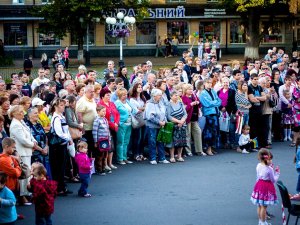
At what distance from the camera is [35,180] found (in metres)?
10.7

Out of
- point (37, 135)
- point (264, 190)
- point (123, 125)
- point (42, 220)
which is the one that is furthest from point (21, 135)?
point (264, 190)

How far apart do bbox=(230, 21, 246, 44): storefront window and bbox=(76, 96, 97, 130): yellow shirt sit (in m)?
43.2

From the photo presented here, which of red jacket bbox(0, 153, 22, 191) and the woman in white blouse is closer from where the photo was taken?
red jacket bbox(0, 153, 22, 191)

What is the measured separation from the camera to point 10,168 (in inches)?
444

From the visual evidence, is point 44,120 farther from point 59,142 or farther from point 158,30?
→ point 158,30

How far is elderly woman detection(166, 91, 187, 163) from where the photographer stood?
1666 centimetres

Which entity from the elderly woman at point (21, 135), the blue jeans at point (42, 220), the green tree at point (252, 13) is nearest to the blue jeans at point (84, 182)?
the elderly woman at point (21, 135)

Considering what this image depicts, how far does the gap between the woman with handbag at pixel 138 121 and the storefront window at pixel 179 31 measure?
39728 mm

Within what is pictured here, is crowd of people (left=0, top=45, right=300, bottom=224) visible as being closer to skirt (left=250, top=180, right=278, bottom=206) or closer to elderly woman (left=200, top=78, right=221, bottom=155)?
elderly woman (left=200, top=78, right=221, bottom=155)

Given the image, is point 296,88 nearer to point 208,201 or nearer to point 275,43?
point 208,201

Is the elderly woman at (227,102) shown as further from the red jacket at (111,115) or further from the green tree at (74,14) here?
the green tree at (74,14)

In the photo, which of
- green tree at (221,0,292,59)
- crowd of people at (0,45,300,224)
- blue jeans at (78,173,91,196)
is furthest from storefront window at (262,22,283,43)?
blue jeans at (78,173,91,196)

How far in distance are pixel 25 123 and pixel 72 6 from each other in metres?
32.0

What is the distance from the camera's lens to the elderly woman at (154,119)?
16.3 metres
